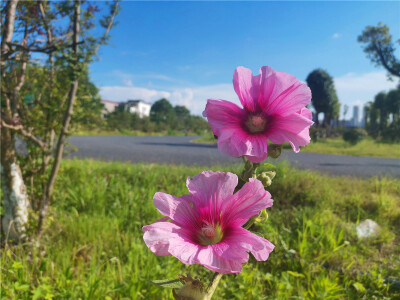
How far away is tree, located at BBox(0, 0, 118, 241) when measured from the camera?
106 inches

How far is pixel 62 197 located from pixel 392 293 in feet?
13.4

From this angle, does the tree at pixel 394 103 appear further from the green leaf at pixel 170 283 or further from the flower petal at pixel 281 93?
the green leaf at pixel 170 283

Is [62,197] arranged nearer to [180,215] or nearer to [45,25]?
[45,25]

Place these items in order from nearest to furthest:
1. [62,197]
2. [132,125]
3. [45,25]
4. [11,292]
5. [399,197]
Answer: [11,292], [45,25], [62,197], [399,197], [132,125]

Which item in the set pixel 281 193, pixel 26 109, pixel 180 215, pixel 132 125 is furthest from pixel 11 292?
pixel 132 125

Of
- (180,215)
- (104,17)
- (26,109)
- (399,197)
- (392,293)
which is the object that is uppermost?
(104,17)

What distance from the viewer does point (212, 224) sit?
2.02ft

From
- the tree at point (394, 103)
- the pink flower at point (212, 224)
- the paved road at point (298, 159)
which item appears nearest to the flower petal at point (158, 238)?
the pink flower at point (212, 224)

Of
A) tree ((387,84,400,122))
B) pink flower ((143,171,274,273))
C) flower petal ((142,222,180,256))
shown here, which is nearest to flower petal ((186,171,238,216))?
pink flower ((143,171,274,273))

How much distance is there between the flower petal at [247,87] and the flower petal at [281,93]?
0.01 meters

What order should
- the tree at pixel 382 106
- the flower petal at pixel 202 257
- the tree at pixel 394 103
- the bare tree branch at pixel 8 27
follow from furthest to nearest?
the tree at pixel 382 106, the tree at pixel 394 103, the bare tree branch at pixel 8 27, the flower petal at pixel 202 257

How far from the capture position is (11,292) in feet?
6.05

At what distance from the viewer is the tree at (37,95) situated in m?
2.70

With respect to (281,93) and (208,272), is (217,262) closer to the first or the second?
(281,93)
